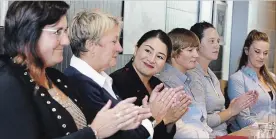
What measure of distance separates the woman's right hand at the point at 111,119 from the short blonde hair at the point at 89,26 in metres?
0.44

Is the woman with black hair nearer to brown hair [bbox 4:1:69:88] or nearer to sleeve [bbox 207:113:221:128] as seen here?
brown hair [bbox 4:1:69:88]

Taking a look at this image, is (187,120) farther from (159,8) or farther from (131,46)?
(159,8)

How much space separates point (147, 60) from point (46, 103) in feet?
3.10

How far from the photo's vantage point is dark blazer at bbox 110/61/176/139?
2.09m

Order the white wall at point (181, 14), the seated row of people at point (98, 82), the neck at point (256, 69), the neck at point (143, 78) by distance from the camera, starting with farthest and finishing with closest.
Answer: the neck at point (256, 69) < the white wall at point (181, 14) < the neck at point (143, 78) < the seated row of people at point (98, 82)

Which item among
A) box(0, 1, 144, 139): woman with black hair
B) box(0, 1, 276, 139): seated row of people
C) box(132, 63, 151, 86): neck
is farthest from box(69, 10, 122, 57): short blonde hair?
box(132, 63, 151, 86): neck

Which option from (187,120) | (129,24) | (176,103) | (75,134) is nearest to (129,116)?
(75,134)

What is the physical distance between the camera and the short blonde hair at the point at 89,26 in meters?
1.78

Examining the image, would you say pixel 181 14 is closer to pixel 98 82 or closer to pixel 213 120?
pixel 213 120

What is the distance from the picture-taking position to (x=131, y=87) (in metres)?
2.17

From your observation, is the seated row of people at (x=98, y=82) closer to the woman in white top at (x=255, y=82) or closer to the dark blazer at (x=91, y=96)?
the dark blazer at (x=91, y=96)

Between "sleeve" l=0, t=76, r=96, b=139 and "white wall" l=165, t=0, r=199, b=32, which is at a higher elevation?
"white wall" l=165, t=0, r=199, b=32

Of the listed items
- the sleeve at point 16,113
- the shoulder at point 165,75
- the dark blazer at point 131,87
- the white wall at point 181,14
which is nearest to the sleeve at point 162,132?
the dark blazer at point 131,87

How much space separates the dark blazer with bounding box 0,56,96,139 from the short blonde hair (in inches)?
17.1
